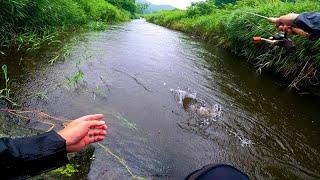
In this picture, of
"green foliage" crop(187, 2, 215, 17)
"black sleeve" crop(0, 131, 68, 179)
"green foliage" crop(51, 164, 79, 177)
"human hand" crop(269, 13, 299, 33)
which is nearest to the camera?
"black sleeve" crop(0, 131, 68, 179)

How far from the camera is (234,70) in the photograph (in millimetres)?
8938

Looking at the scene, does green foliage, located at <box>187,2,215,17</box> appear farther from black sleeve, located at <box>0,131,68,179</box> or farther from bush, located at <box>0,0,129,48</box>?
black sleeve, located at <box>0,131,68,179</box>

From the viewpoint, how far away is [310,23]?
3.12m

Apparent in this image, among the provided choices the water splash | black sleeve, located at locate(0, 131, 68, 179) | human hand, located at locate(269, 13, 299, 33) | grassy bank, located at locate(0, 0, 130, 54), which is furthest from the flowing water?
human hand, located at locate(269, 13, 299, 33)

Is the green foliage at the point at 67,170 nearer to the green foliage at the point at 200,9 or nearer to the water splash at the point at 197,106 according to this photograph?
the water splash at the point at 197,106

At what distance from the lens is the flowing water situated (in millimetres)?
3895

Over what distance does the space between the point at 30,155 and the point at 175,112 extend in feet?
12.1

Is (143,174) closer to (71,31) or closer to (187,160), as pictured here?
(187,160)

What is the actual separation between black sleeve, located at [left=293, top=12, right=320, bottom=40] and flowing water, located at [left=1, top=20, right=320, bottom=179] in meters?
1.63

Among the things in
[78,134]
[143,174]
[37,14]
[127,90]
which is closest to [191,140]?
[143,174]

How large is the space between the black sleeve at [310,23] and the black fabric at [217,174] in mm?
2210

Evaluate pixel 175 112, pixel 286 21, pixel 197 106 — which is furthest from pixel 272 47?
pixel 286 21

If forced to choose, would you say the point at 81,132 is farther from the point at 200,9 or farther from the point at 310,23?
the point at 200,9

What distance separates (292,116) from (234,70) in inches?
129
